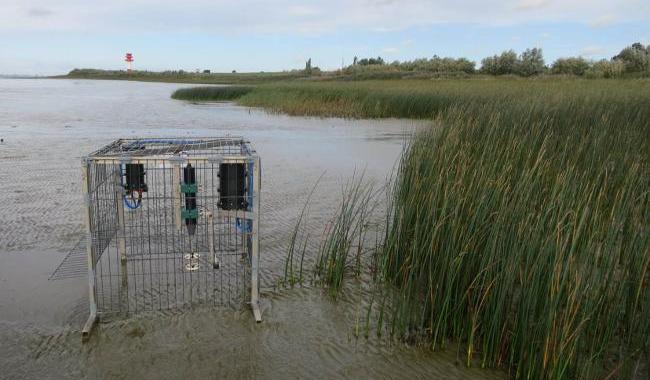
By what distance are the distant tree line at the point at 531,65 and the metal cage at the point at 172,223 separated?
2749 cm

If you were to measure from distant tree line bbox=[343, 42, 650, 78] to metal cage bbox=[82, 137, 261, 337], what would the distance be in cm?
2749

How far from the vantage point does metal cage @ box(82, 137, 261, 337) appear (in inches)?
145

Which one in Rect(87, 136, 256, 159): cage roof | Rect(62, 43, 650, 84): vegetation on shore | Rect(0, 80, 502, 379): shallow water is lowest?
Rect(0, 80, 502, 379): shallow water

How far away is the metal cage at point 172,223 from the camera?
3680 mm

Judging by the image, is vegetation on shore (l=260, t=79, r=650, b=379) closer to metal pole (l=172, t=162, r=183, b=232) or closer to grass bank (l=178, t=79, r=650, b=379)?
grass bank (l=178, t=79, r=650, b=379)

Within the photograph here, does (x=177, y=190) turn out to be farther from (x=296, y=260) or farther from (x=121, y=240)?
(x=296, y=260)

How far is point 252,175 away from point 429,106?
14.7 meters

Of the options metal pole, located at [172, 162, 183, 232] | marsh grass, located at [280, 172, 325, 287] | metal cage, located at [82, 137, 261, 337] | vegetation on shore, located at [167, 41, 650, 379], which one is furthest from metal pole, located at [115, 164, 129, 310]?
vegetation on shore, located at [167, 41, 650, 379]

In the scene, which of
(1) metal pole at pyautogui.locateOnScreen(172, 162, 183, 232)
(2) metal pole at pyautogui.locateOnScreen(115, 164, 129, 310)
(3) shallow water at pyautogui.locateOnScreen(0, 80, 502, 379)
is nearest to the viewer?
(3) shallow water at pyautogui.locateOnScreen(0, 80, 502, 379)

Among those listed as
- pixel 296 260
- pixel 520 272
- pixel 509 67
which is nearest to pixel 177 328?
pixel 296 260

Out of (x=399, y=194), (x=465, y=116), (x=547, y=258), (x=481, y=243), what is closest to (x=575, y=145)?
(x=465, y=116)

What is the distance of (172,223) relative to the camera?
427 centimetres

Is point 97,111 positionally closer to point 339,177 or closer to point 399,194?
point 339,177

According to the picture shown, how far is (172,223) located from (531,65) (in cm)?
3899
